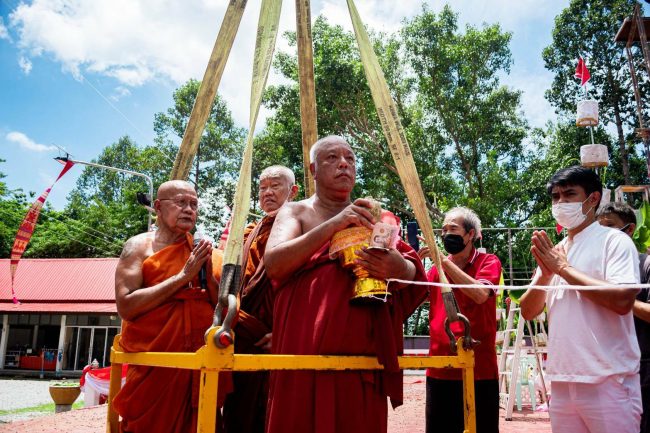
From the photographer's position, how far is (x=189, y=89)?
29578 mm

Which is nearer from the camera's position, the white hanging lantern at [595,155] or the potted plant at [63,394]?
the white hanging lantern at [595,155]

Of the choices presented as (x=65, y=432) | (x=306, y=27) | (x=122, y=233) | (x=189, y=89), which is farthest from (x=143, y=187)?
(x=306, y=27)

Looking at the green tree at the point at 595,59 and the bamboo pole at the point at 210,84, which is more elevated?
the green tree at the point at 595,59

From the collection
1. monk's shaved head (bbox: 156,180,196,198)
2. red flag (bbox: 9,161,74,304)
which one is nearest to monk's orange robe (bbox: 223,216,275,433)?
monk's shaved head (bbox: 156,180,196,198)

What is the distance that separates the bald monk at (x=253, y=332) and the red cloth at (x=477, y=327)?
3.59 ft

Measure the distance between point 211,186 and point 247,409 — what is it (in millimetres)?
26459

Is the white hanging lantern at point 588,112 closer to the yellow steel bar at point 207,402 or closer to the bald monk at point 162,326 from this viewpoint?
the bald monk at point 162,326

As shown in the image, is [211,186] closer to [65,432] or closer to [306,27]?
[65,432]

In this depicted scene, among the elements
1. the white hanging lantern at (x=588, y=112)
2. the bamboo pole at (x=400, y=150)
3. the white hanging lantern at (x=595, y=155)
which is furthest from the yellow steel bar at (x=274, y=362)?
the white hanging lantern at (x=588, y=112)

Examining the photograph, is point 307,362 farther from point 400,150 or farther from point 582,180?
point 582,180

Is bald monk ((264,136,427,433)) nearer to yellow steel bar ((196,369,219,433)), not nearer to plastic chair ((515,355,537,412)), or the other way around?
yellow steel bar ((196,369,219,433))

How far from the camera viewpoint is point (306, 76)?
3555 mm

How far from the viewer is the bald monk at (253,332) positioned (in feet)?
9.37

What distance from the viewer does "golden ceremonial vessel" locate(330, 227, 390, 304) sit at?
6.58ft
